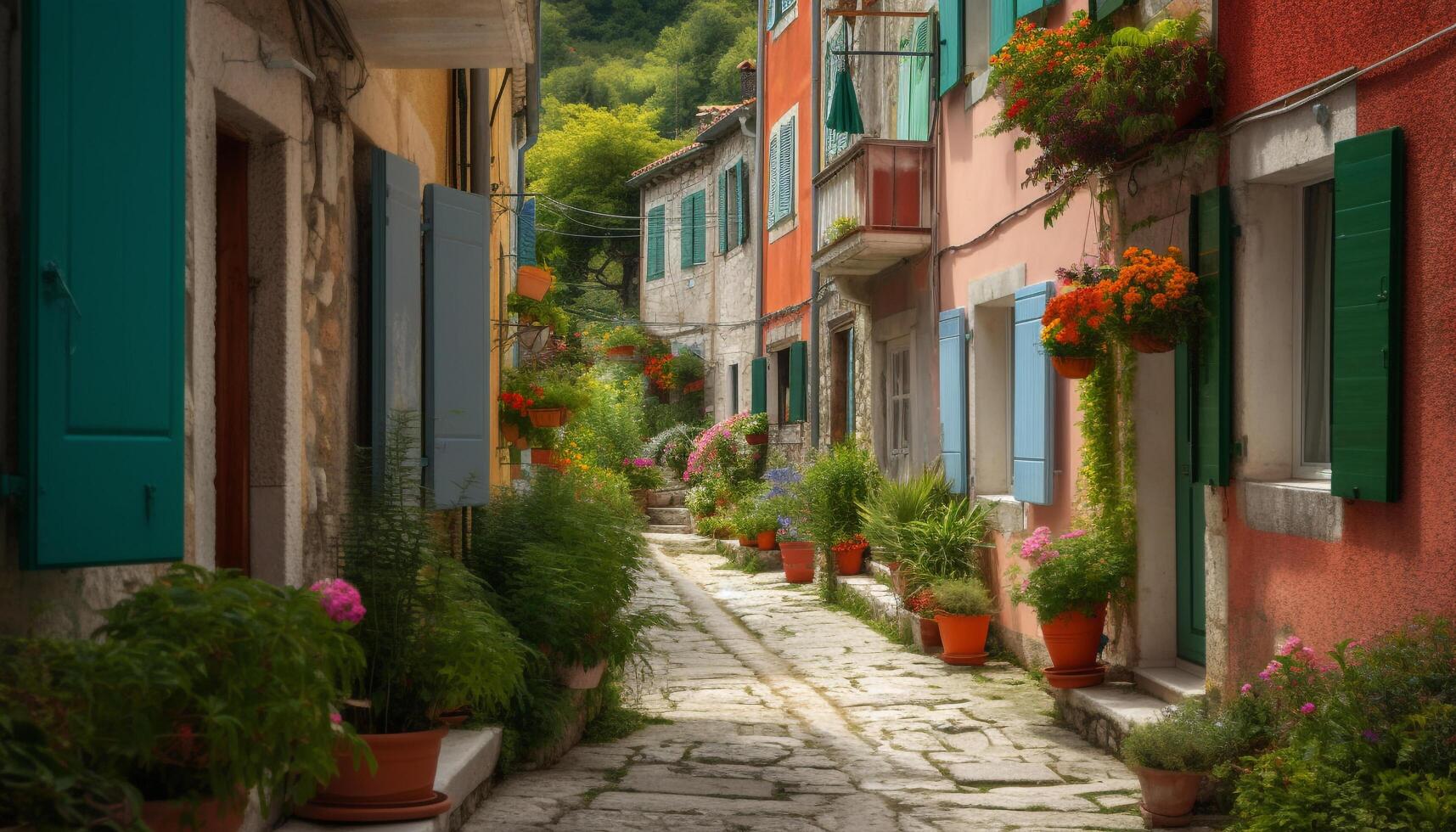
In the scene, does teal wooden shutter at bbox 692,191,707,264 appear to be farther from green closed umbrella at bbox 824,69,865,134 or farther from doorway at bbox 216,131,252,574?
doorway at bbox 216,131,252,574

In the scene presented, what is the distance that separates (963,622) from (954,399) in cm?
176

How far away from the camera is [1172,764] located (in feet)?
16.9

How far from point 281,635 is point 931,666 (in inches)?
258

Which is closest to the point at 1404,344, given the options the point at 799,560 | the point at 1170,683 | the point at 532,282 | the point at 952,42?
the point at 1170,683

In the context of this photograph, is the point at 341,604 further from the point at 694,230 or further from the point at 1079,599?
the point at 694,230

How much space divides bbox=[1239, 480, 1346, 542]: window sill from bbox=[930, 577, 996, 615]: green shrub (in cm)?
315

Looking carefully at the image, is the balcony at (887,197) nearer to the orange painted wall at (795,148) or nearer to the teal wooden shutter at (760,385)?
the orange painted wall at (795,148)

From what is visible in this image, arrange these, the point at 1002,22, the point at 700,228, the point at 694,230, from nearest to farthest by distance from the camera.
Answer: the point at 1002,22 → the point at 700,228 → the point at 694,230

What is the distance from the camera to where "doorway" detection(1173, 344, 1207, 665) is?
22.5 ft

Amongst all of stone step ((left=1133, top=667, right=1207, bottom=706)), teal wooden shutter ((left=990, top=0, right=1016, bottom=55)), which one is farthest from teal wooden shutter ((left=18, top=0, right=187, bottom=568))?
teal wooden shutter ((left=990, top=0, right=1016, bottom=55))

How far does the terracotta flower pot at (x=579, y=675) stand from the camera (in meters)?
6.20

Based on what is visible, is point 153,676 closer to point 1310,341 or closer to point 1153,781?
point 1153,781

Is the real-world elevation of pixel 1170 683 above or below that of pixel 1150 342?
below

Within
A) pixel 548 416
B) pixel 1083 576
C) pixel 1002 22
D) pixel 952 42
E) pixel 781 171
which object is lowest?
pixel 1083 576
